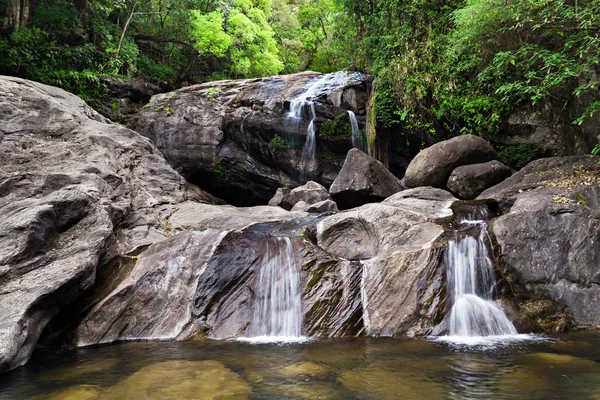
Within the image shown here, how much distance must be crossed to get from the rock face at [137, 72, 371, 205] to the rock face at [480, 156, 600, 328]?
8.86m

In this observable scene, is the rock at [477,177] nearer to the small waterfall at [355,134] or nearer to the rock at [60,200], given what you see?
the small waterfall at [355,134]

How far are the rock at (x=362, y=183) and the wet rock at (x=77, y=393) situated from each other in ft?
28.0

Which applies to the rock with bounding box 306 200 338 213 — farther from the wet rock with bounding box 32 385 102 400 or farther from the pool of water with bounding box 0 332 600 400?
the wet rock with bounding box 32 385 102 400

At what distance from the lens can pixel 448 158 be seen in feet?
34.7

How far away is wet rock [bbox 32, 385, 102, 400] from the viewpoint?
12.5ft

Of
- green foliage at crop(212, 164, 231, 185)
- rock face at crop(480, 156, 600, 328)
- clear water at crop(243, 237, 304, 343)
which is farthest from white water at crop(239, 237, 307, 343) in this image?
green foliage at crop(212, 164, 231, 185)

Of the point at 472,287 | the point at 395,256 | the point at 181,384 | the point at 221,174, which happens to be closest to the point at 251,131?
the point at 221,174

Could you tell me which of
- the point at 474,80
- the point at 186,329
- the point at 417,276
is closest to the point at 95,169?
the point at 186,329

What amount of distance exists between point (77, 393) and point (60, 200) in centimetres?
382

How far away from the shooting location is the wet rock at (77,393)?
3.82 meters

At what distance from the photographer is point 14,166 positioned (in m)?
7.96

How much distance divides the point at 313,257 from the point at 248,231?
166 cm

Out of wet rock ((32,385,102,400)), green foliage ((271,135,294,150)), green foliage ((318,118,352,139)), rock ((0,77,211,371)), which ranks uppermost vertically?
green foliage ((318,118,352,139))

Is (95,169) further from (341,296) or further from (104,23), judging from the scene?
(104,23)
